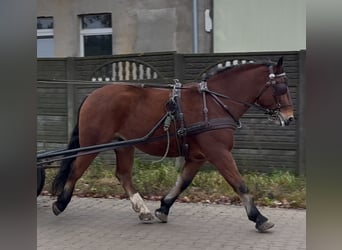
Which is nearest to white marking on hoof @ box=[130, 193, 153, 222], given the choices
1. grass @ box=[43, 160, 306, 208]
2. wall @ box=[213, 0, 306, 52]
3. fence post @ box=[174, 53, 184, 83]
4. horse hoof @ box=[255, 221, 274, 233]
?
horse hoof @ box=[255, 221, 274, 233]

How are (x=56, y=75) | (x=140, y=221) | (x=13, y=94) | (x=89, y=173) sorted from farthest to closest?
(x=56, y=75), (x=89, y=173), (x=140, y=221), (x=13, y=94)

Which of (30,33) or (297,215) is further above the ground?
(30,33)

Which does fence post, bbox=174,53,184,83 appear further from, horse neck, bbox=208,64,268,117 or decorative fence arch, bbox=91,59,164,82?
horse neck, bbox=208,64,268,117

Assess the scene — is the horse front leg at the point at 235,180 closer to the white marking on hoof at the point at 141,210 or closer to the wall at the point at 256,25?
the white marking on hoof at the point at 141,210

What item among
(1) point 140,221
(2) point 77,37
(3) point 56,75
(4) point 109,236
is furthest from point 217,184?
(2) point 77,37

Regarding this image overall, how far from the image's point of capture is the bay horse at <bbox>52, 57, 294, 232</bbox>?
5957mm

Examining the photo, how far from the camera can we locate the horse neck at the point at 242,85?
6.12m

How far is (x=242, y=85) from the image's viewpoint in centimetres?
615

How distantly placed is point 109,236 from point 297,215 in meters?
2.41

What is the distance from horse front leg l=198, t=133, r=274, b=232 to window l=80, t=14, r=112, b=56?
25.3 feet

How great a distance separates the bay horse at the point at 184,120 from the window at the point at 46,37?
7329 millimetres

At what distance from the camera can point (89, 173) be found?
30.4 feet

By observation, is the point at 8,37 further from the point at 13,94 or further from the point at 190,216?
the point at 190,216

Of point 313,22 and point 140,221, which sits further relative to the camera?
point 140,221
